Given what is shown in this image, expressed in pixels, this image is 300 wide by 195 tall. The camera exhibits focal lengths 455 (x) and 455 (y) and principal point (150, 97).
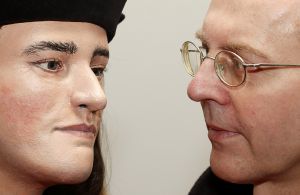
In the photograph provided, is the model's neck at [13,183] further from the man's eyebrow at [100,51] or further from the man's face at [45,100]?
the man's eyebrow at [100,51]

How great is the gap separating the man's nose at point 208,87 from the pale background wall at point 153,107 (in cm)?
62

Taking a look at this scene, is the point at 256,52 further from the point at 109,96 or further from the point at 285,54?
the point at 109,96

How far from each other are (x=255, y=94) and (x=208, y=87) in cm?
15

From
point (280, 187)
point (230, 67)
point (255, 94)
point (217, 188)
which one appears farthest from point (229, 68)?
point (217, 188)

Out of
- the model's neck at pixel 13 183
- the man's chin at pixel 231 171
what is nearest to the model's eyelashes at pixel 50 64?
the model's neck at pixel 13 183

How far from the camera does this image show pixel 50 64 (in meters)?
1.26

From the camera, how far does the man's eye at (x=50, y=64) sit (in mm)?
1252

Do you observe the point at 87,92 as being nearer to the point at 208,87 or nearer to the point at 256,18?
the point at 208,87

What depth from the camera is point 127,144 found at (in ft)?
6.97

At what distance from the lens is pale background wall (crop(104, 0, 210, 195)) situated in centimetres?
202

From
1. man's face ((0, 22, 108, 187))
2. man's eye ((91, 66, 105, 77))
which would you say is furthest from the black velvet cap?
man's eye ((91, 66, 105, 77))

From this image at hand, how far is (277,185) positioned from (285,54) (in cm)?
44

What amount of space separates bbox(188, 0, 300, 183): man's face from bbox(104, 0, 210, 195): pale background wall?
23.4 inches

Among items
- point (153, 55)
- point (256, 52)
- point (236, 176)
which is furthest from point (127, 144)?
point (256, 52)
